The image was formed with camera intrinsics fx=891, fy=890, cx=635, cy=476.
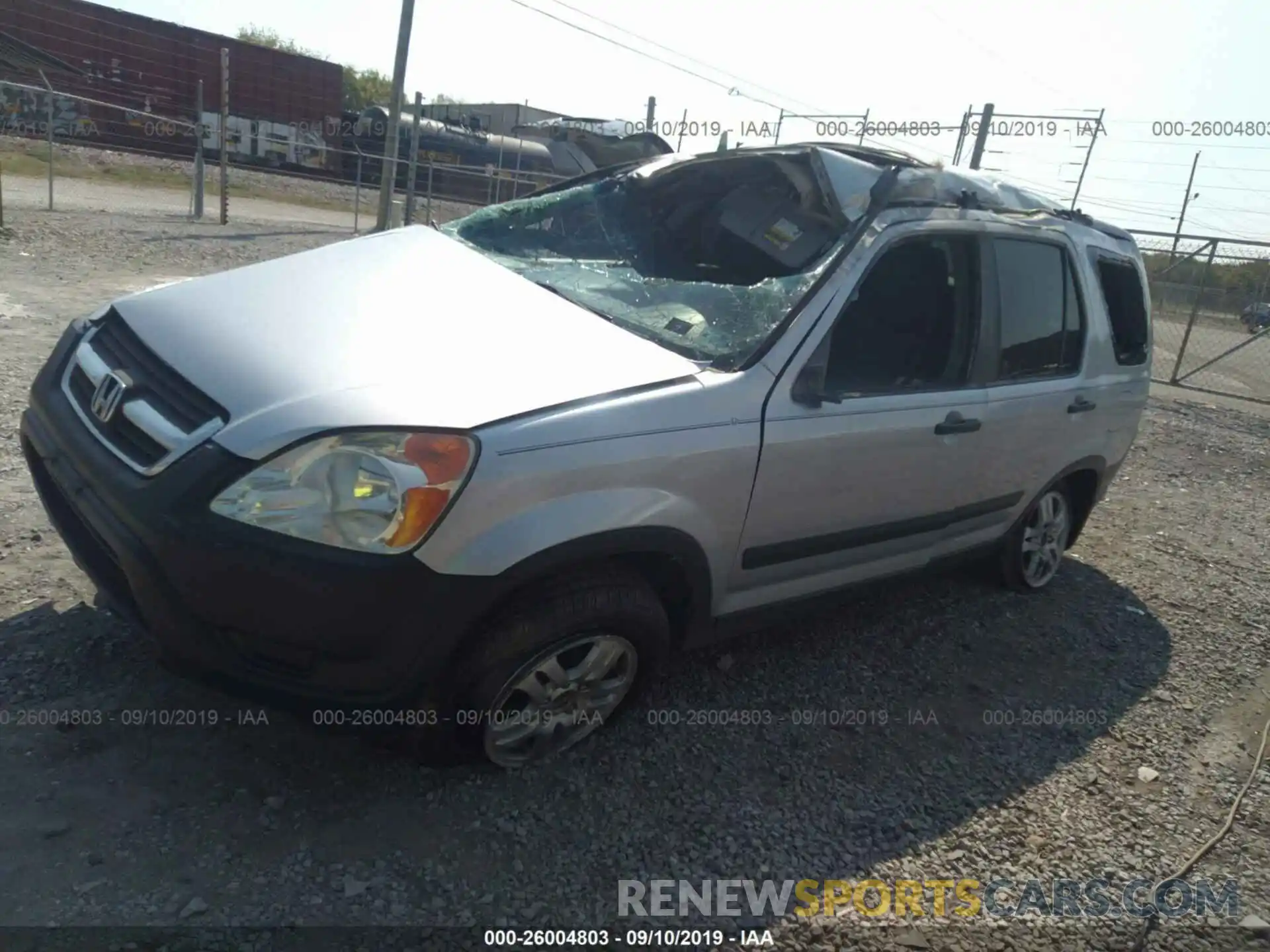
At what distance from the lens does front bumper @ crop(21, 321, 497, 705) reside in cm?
204

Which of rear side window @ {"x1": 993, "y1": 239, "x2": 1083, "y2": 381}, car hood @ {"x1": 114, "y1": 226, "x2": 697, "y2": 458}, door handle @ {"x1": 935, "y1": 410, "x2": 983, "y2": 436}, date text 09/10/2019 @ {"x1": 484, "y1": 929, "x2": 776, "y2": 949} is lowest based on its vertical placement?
date text 09/10/2019 @ {"x1": 484, "y1": 929, "x2": 776, "y2": 949}

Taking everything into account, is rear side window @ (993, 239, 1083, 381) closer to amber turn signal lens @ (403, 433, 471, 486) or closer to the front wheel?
the front wheel

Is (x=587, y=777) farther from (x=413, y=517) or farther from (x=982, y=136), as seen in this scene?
(x=982, y=136)

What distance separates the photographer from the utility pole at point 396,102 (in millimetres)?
16203

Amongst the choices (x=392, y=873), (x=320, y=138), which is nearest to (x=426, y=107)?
(x=320, y=138)

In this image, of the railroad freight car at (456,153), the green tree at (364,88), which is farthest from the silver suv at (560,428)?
the green tree at (364,88)

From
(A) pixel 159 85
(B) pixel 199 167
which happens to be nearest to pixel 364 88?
(A) pixel 159 85

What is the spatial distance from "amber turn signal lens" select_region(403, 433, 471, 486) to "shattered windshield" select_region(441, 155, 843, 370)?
87 cm

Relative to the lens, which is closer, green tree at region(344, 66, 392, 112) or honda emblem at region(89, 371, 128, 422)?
honda emblem at region(89, 371, 128, 422)

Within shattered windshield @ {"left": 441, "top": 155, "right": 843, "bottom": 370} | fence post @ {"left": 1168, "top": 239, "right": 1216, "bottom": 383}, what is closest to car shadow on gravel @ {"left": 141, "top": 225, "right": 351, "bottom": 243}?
shattered windshield @ {"left": 441, "top": 155, "right": 843, "bottom": 370}

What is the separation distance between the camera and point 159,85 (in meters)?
24.6

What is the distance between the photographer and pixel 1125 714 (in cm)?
360

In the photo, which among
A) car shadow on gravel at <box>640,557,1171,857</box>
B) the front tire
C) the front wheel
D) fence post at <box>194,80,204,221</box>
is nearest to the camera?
the front tire

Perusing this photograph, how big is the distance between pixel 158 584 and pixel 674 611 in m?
1.42
